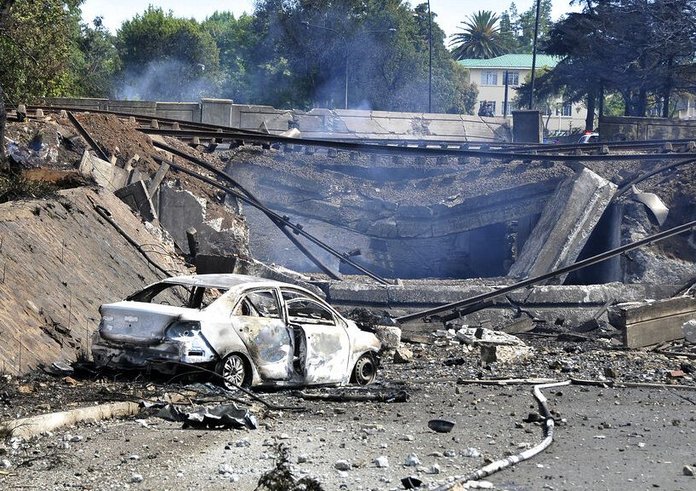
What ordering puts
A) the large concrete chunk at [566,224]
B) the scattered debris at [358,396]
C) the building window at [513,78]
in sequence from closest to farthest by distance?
the scattered debris at [358,396] → the large concrete chunk at [566,224] → the building window at [513,78]

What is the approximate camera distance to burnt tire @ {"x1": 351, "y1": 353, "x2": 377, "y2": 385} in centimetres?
1308

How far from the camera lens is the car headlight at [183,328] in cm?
1105

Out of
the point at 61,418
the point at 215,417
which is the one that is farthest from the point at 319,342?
the point at 61,418

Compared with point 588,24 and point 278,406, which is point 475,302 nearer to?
point 278,406

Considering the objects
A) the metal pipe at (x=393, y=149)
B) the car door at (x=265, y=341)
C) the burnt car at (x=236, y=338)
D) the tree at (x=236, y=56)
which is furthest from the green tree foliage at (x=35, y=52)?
the tree at (x=236, y=56)

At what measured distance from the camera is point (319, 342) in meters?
12.4

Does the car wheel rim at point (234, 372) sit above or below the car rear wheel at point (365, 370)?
above

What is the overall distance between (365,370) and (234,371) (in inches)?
95.1

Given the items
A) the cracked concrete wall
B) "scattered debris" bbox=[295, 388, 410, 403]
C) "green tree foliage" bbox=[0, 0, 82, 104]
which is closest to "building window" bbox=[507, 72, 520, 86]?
"green tree foliage" bbox=[0, 0, 82, 104]

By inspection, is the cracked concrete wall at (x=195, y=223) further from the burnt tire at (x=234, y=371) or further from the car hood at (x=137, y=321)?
the burnt tire at (x=234, y=371)

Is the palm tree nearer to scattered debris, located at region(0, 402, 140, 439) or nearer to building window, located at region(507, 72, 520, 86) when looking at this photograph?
building window, located at region(507, 72, 520, 86)

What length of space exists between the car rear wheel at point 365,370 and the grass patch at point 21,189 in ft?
19.5

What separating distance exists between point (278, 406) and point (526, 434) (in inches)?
95.6

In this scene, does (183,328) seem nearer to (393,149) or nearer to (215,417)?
(215,417)
